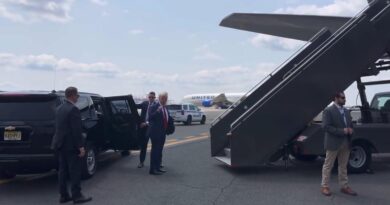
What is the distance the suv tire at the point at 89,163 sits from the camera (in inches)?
365

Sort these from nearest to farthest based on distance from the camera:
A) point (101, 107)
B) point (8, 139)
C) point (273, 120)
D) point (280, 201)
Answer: point (280, 201)
point (8, 139)
point (273, 120)
point (101, 107)

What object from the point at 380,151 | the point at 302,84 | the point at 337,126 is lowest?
the point at 380,151

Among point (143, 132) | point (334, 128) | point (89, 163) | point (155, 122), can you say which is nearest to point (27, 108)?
point (89, 163)

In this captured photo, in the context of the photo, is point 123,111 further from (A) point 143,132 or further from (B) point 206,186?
(B) point 206,186

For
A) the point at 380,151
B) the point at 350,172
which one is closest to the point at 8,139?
the point at 350,172

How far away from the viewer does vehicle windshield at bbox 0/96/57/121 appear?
327 inches

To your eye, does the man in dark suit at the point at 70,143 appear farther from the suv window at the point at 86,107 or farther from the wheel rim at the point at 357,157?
the wheel rim at the point at 357,157

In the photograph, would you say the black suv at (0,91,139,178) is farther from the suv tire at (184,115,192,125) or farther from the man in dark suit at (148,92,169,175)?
the suv tire at (184,115,192,125)

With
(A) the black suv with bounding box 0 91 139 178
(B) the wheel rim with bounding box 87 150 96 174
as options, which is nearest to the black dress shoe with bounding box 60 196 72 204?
(A) the black suv with bounding box 0 91 139 178

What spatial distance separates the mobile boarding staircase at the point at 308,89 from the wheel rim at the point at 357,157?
119 cm

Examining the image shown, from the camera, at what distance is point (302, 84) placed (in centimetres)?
984

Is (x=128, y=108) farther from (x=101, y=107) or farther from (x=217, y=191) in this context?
(x=217, y=191)

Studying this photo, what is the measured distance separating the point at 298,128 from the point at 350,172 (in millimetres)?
1488

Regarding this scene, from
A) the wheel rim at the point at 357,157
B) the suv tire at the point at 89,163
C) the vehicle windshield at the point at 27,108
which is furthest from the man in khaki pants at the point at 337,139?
the vehicle windshield at the point at 27,108
